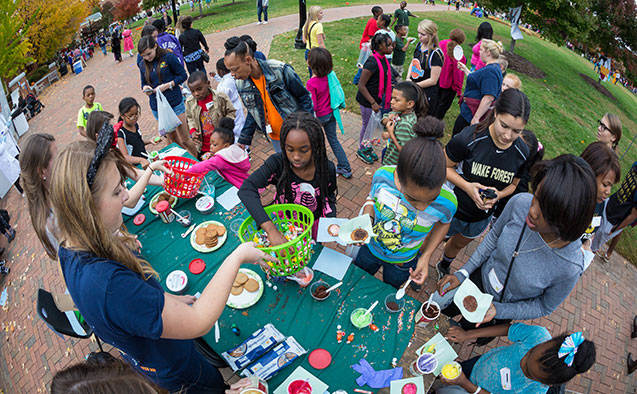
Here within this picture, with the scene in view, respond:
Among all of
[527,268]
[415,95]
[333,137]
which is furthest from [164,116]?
[527,268]

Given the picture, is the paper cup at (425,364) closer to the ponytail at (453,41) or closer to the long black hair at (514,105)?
the long black hair at (514,105)

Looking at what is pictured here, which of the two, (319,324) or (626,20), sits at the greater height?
(319,324)

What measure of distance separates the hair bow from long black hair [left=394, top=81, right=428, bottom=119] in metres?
2.98

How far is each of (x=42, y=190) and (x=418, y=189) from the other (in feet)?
9.99

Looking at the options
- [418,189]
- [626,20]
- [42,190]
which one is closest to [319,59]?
[418,189]

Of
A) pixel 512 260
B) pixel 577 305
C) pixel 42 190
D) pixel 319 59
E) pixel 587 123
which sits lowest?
pixel 587 123

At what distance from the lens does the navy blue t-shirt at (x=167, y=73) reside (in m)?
5.23

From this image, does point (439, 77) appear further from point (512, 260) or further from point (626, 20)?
point (626, 20)

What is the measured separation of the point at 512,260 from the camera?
2402mm

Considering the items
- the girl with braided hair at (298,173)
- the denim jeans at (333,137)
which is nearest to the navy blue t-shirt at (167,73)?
the denim jeans at (333,137)

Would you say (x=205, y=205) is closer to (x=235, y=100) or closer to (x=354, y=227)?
(x=354, y=227)

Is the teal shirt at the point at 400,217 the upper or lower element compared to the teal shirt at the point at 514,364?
upper

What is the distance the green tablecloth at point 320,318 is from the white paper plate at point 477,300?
1.09 ft

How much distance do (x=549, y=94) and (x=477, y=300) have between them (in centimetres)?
1235
